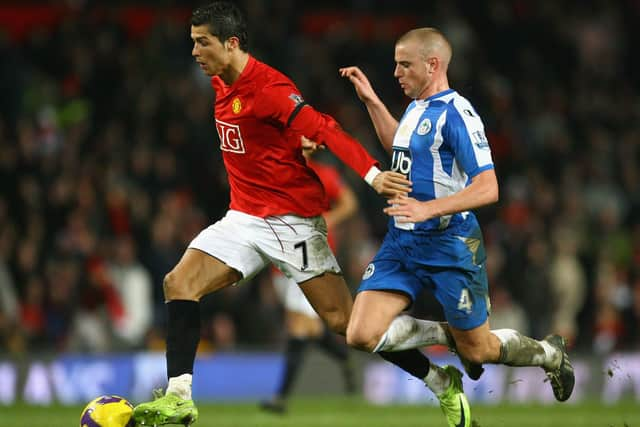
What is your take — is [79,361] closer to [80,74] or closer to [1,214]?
[1,214]

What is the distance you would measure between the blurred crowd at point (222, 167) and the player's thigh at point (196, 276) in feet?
20.0

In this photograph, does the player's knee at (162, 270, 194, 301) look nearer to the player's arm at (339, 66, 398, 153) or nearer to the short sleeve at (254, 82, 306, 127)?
the short sleeve at (254, 82, 306, 127)

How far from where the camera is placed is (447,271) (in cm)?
682

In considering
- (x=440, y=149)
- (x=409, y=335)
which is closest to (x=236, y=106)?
(x=440, y=149)

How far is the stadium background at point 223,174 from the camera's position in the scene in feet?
43.8

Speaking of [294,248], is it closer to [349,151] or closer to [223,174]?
[349,151]

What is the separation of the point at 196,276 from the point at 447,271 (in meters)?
1.49

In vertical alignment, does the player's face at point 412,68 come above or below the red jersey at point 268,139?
above

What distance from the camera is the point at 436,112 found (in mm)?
6805

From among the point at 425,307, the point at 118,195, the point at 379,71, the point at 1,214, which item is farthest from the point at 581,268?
the point at 1,214

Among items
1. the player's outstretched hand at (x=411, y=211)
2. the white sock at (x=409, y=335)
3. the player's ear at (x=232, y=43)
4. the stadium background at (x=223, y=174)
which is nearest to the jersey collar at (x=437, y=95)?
the player's outstretched hand at (x=411, y=211)

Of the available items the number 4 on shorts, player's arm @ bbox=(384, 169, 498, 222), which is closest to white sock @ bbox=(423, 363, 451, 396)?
the number 4 on shorts

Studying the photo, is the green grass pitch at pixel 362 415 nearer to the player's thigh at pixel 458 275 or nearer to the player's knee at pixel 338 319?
the player's knee at pixel 338 319

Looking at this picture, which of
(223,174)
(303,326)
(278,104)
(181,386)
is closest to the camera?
(181,386)
